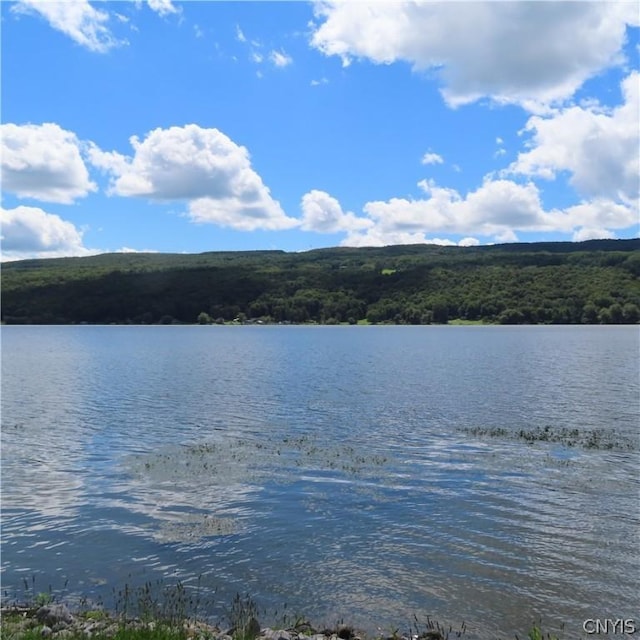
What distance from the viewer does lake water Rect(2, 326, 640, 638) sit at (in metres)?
15.7

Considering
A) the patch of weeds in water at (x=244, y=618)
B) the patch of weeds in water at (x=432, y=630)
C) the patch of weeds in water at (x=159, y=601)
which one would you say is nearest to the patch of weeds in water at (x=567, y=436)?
the patch of weeds in water at (x=432, y=630)

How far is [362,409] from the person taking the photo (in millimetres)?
44875

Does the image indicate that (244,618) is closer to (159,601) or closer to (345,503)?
(159,601)

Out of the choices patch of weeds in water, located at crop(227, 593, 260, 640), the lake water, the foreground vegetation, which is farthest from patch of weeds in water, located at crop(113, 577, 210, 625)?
patch of weeds in water, located at crop(227, 593, 260, 640)

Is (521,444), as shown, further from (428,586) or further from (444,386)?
(444,386)

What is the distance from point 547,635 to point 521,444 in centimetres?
2053

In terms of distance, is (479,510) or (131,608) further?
(479,510)

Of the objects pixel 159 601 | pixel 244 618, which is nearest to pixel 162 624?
pixel 244 618

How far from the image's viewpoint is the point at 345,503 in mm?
22562

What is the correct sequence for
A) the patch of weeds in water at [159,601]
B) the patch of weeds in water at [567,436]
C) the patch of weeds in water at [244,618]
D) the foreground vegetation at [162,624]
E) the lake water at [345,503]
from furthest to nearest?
the patch of weeds in water at [567,436] < the lake water at [345,503] < the patch of weeds in water at [159,601] < the patch of weeds in water at [244,618] < the foreground vegetation at [162,624]

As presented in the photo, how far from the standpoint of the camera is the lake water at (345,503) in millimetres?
15711

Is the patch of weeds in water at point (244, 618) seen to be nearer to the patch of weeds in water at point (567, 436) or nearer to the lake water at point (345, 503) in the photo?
the lake water at point (345, 503)

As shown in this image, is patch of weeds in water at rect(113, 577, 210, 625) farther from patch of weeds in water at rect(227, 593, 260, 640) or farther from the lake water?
patch of weeds in water at rect(227, 593, 260, 640)

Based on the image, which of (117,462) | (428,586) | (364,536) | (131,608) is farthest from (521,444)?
(131,608)
